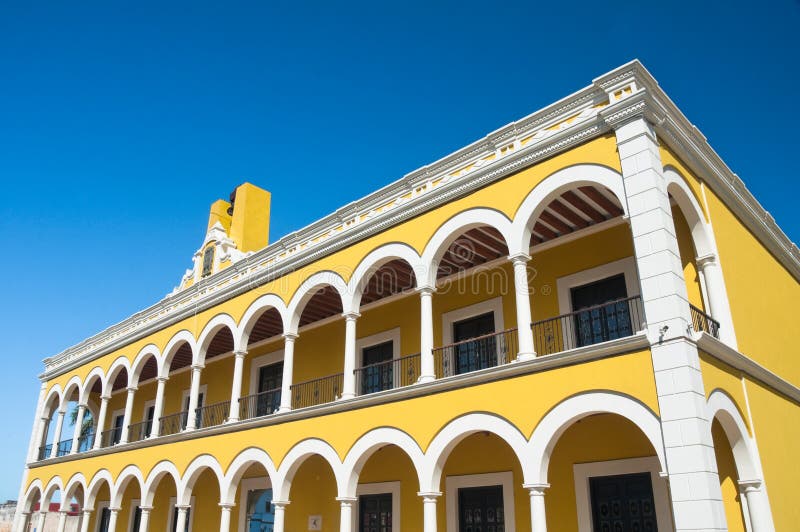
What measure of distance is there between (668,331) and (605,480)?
3286 mm

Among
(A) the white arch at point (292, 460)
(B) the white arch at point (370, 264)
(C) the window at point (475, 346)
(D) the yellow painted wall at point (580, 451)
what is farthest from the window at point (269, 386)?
(D) the yellow painted wall at point (580, 451)

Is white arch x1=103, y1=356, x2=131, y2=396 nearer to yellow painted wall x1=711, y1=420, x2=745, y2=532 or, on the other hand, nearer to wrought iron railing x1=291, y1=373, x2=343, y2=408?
wrought iron railing x1=291, y1=373, x2=343, y2=408

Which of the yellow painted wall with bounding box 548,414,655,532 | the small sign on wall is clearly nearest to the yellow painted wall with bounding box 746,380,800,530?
the yellow painted wall with bounding box 548,414,655,532

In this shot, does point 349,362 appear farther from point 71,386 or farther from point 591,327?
point 71,386

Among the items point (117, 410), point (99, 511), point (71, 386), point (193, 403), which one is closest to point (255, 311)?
point (193, 403)

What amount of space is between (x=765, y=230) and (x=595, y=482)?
569cm

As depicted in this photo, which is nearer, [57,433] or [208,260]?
[208,260]

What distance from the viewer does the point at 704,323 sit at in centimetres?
900

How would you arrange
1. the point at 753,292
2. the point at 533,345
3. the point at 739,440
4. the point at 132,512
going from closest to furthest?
the point at 739,440
the point at 533,345
the point at 753,292
the point at 132,512

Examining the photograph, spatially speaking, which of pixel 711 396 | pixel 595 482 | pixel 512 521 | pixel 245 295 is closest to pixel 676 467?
pixel 711 396

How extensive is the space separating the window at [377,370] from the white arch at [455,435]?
11.2ft

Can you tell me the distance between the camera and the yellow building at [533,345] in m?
7.94

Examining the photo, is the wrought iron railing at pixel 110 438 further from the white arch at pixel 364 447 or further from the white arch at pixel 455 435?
the white arch at pixel 455 435

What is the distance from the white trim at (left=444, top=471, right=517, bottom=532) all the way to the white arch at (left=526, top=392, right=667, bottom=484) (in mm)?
2404
